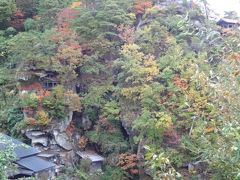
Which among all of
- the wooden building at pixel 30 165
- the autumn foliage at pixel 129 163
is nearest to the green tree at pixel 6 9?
the wooden building at pixel 30 165

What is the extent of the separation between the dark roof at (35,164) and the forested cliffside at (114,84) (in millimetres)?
1298

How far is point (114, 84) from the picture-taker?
1617 cm

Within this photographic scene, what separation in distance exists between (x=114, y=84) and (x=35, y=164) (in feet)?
16.5

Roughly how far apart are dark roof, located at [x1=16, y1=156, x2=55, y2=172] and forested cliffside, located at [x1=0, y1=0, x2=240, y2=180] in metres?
1.30

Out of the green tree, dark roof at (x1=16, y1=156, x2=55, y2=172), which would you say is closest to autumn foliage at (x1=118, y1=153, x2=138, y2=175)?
dark roof at (x1=16, y1=156, x2=55, y2=172)

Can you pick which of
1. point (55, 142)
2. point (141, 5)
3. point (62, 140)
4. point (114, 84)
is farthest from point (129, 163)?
point (141, 5)

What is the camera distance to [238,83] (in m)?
5.68

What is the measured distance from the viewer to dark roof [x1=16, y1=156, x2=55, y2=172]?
12289 mm

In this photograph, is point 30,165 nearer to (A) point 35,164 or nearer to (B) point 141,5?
(A) point 35,164

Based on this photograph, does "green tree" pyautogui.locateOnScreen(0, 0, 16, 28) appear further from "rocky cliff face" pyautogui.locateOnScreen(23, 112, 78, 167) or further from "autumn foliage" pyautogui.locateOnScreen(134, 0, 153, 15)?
"rocky cliff face" pyautogui.locateOnScreen(23, 112, 78, 167)

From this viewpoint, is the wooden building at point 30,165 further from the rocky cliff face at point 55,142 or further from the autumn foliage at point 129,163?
the autumn foliage at point 129,163

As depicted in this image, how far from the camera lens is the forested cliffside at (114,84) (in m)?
13.6

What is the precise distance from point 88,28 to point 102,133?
4328 millimetres

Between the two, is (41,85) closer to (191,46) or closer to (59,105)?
(59,105)
